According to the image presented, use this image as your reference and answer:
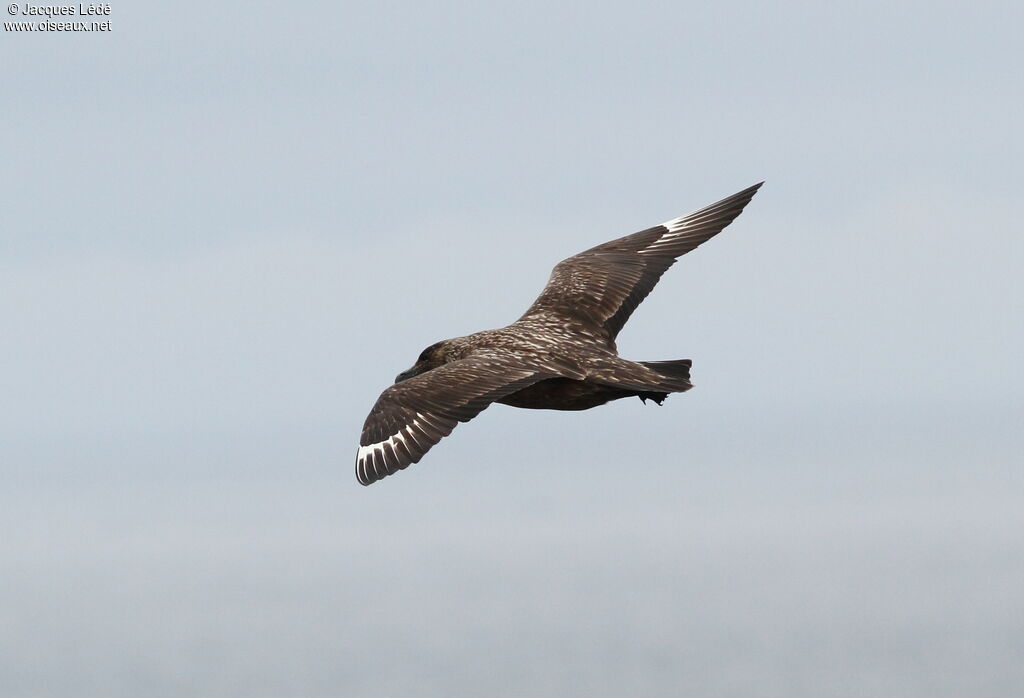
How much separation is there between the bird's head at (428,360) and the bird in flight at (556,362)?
0.01 meters

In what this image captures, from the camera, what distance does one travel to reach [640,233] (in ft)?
69.5

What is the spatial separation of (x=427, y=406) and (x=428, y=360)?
89.2 inches

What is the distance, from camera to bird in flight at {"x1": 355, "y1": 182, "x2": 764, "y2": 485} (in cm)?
1530

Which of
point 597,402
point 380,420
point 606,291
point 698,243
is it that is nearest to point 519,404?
point 597,402

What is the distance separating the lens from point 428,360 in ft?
58.2

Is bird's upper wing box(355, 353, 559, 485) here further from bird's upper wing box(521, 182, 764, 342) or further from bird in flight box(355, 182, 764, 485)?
bird's upper wing box(521, 182, 764, 342)

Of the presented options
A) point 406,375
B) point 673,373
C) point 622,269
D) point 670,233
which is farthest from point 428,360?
point 670,233

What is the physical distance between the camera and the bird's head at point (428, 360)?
17.6m

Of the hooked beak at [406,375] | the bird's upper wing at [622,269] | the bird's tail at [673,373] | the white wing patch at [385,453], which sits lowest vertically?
the white wing patch at [385,453]

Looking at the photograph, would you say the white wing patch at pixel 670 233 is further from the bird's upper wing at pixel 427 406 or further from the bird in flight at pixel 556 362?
the bird's upper wing at pixel 427 406

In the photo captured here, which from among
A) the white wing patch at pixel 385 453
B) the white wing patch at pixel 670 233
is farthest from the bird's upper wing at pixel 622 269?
the white wing patch at pixel 385 453

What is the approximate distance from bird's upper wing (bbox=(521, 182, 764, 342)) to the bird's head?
204cm

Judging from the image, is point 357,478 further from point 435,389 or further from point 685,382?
point 685,382

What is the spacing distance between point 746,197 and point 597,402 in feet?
16.1
